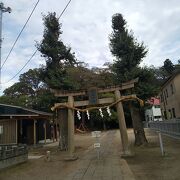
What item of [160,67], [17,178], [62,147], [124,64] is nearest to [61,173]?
[17,178]

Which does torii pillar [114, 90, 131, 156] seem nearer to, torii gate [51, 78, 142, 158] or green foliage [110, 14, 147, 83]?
torii gate [51, 78, 142, 158]

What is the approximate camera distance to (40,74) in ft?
74.8

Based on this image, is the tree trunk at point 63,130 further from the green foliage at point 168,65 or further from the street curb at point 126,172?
the green foliage at point 168,65

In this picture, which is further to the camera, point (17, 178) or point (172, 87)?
point (172, 87)

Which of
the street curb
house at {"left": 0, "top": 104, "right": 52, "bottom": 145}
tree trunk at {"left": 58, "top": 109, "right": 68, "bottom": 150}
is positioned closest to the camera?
the street curb

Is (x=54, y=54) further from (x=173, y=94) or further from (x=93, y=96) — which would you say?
(x=173, y=94)

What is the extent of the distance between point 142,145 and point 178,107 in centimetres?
1196

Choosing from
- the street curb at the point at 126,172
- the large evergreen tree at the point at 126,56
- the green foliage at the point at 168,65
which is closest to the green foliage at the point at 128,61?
the large evergreen tree at the point at 126,56

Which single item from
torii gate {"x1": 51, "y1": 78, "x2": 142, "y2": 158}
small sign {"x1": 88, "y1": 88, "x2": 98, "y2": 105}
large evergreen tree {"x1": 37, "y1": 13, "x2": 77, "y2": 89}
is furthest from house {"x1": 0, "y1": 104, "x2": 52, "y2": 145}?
small sign {"x1": 88, "y1": 88, "x2": 98, "y2": 105}

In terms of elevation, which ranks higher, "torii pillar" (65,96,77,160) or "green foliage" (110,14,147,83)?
"green foliage" (110,14,147,83)

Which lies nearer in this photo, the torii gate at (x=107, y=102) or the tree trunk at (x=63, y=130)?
the torii gate at (x=107, y=102)

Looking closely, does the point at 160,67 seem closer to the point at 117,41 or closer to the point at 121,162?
the point at 117,41

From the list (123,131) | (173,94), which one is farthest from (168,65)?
(123,131)

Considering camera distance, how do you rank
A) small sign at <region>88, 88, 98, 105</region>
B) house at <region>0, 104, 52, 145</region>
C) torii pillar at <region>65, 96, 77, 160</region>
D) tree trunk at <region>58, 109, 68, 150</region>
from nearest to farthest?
torii pillar at <region>65, 96, 77, 160</region>, small sign at <region>88, 88, 98, 105</region>, tree trunk at <region>58, 109, 68, 150</region>, house at <region>0, 104, 52, 145</region>
